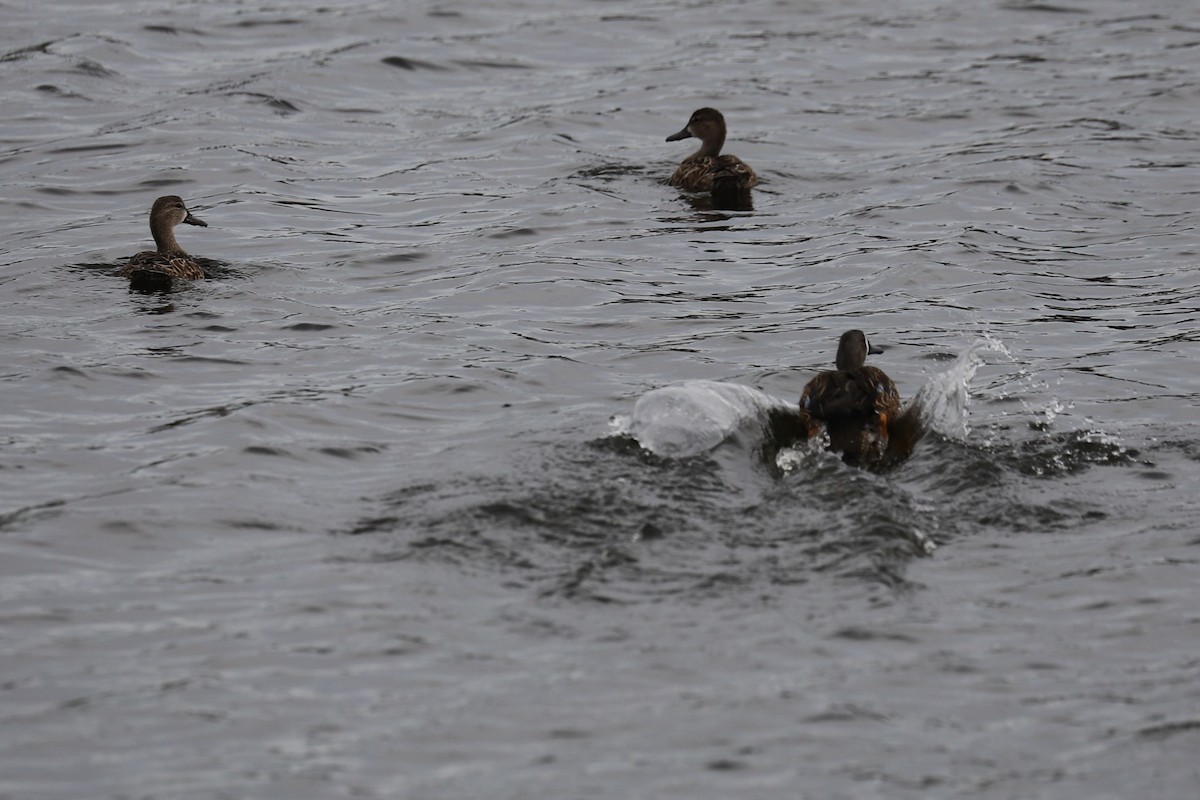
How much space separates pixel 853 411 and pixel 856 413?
0.02m

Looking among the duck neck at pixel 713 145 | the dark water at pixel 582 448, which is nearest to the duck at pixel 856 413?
the dark water at pixel 582 448

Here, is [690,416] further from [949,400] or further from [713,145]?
[713,145]

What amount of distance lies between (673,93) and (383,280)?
24.6 ft

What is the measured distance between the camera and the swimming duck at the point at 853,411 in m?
8.84

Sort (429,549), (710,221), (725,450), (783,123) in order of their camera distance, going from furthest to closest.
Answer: (783,123)
(710,221)
(725,450)
(429,549)

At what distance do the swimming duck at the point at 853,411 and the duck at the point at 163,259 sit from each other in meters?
5.46

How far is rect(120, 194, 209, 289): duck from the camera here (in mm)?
12500

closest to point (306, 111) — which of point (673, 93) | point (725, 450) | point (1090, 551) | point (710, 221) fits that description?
point (673, 93)

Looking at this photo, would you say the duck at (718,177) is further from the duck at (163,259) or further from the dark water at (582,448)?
the duck at (163,259)

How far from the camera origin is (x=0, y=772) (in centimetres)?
579

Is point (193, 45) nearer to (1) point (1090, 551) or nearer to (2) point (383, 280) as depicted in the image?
(2) point (383, 280)

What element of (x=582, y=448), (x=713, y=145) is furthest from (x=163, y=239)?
(x=713, y=145)

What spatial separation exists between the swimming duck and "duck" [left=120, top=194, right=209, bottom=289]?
17.9ft

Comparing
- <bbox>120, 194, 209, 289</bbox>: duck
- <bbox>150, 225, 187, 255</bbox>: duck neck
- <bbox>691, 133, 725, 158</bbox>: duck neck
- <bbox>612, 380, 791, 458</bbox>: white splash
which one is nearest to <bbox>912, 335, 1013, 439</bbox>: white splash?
<bbox>612, 380, 791, 458</bbox>: white splash
